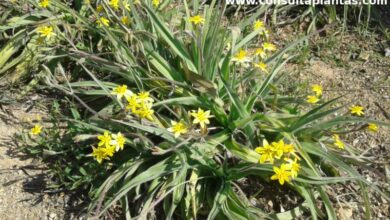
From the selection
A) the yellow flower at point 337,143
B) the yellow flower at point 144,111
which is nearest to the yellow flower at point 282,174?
the yellow flower at point 337,143

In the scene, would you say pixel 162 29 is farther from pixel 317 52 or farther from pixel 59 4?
pixel 317 52

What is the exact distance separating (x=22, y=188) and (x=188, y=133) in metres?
0.98

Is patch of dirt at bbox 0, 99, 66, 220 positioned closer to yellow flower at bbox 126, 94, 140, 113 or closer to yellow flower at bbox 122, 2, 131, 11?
yellow flower at bbox 126, 94, 140, 113

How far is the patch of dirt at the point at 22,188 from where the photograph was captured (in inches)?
96.3

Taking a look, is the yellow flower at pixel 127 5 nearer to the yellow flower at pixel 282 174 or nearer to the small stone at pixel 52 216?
the small stone at pixel 52 216

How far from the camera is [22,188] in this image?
2539mm

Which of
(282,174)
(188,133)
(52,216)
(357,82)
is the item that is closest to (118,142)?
(188,133)

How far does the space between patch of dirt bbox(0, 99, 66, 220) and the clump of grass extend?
102 mm

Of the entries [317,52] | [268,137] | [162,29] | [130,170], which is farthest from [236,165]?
[317,52]

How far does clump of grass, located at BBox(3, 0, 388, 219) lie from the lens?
2.23 m

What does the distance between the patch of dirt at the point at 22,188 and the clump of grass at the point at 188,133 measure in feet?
0.34

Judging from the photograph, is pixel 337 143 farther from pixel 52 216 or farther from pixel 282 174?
pixel 52 216

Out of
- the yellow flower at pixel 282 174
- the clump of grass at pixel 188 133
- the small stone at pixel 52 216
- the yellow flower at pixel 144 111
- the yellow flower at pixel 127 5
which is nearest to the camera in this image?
the yellow flower at pixel 282 174

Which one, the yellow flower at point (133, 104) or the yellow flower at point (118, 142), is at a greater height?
the yellow flower at point (133, 104)
